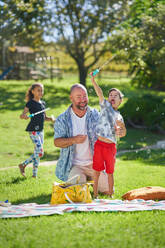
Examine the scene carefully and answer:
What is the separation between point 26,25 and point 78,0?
352 centimetres

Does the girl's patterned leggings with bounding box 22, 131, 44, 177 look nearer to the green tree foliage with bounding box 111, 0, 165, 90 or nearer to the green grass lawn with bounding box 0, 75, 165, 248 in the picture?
the green grass lawn with bounding box 0, 75, 165, 248

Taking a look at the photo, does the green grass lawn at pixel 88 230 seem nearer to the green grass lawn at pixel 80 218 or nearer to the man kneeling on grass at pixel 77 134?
the green grass lawn at pixel 80 218

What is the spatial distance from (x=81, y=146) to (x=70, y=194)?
853 mm

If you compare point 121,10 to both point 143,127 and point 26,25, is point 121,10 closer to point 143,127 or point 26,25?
point 26,25

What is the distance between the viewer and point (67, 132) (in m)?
4.79

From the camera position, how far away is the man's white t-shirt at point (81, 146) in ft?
15.8

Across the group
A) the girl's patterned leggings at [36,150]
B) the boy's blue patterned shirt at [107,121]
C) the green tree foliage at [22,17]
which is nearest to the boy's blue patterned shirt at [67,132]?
the boy's blue patterned shirt at [107,121]

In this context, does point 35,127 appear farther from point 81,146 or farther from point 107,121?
point 107,121

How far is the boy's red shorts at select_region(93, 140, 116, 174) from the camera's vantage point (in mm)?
4469

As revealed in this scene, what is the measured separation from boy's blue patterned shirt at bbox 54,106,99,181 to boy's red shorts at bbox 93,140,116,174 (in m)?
0.35

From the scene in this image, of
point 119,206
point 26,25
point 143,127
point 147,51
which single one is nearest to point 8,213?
point 119,206

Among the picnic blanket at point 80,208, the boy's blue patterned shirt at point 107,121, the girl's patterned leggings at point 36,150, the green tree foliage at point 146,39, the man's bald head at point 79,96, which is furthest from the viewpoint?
the green tree foliage at point 146,39

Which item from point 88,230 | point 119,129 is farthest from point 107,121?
point 88,230

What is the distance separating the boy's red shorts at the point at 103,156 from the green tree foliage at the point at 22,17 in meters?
8.98
